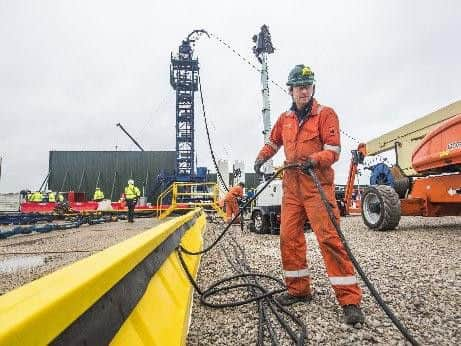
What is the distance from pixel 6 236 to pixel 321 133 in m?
8.16

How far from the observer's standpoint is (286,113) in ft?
10.7

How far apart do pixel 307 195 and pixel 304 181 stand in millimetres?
114

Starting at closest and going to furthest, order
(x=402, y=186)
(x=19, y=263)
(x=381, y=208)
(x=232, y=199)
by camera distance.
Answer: (x=19, y=263) → (x=381, y=208) → (x=402, y=186) → (x=232, y=199)

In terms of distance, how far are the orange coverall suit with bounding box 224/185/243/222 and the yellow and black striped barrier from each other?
377 inches

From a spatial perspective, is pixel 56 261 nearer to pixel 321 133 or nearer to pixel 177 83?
pixel 321 133

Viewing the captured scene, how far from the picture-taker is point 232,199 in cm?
1186

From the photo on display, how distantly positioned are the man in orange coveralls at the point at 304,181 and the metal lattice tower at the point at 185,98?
2721 centimetres

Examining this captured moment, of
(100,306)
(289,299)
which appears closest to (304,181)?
(289,299)

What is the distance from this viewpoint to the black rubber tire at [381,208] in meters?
7.01

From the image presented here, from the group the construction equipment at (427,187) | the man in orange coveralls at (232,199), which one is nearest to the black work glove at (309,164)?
the construction equipment at (427,187)

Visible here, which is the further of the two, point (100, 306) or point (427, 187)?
point (427, 187)

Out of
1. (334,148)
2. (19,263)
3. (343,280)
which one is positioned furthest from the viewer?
(19,263)

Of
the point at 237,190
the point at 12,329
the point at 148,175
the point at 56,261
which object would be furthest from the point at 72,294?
the point at 148,175

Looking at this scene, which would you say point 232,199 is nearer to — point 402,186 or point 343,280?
point 402,186
